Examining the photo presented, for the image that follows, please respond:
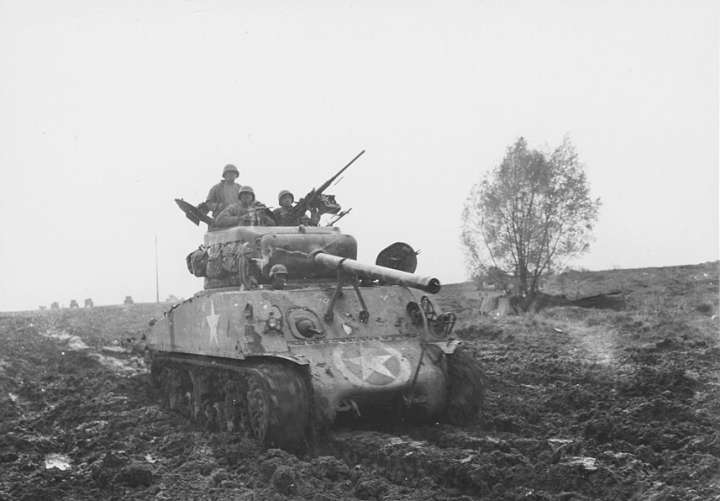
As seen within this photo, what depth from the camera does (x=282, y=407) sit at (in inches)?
328

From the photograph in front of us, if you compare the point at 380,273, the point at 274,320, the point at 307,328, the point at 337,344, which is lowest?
the point at 337,344

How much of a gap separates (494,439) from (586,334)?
10387 millimetres

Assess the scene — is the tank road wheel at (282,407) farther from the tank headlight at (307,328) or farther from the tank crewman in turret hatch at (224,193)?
the tank crewman in turret hatch at (224,193)

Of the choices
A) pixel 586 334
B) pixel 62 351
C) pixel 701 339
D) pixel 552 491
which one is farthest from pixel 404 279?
pixel 62 351

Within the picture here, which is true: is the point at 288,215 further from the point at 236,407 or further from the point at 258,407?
the point at 258,407

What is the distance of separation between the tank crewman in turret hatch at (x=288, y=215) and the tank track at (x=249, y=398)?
7.99ft

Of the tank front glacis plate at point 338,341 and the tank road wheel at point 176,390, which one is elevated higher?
the tank front glacis plate at point 338,341

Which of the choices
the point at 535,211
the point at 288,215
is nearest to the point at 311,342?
the point at 288,215

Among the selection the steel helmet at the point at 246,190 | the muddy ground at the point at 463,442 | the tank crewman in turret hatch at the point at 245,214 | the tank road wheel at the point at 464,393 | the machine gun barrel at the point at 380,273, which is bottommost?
the muddy ground at the point at 463,442

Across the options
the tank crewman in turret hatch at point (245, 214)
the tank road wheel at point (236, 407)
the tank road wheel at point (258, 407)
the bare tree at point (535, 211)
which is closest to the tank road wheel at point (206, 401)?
the tank road wheel at point (236, 407)

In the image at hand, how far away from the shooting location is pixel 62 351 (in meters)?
20.5

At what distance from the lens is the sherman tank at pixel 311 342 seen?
8.63m

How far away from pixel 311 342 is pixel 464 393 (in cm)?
187

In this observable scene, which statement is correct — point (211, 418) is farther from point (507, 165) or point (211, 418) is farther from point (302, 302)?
point (507, 165)
